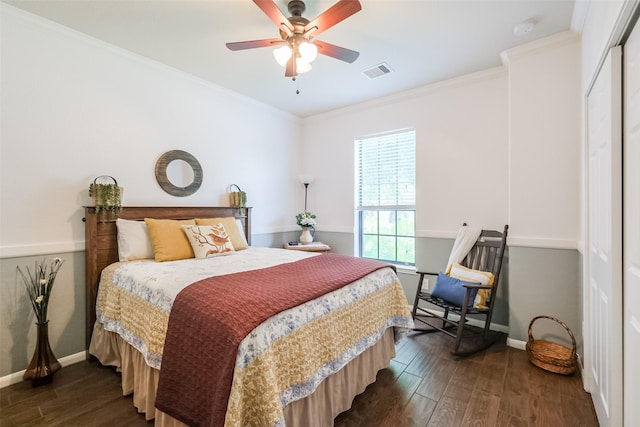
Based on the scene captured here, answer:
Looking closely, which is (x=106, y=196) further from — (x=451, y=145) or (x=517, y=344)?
(x=517, y=344)

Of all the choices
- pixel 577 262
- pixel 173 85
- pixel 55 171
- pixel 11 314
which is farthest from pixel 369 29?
pixel 11 314

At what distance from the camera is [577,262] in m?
2.34

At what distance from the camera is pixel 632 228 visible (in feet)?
4.03

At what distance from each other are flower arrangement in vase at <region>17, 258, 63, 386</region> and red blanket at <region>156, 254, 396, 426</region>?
134 cm

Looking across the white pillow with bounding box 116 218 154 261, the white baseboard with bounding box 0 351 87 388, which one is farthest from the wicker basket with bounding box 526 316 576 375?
the white baseboard with bounding box 0 351 87 388

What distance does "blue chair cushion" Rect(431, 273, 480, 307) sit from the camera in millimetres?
2549

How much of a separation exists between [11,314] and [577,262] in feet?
14.4

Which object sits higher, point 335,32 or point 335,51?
point 335,32

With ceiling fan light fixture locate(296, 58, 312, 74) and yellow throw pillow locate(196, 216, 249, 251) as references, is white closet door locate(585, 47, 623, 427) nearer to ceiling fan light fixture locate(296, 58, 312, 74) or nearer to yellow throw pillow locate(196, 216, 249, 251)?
ceiling fan light fixture locate(296, 58, 312, 74)

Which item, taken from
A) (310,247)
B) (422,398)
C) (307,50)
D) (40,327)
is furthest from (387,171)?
(40,327)

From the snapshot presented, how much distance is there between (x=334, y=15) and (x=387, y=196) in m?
2.41

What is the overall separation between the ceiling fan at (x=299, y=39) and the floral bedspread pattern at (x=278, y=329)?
1546 mm

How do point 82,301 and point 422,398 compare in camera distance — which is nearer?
point 422,398

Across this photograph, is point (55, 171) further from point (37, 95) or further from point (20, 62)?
point (20, 62)
